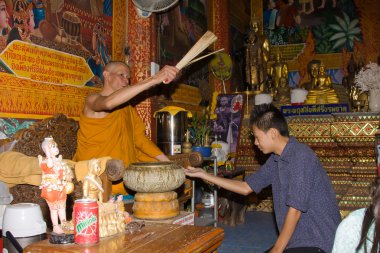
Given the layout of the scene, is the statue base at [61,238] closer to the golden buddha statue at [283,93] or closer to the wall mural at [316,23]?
the golden buddha statue at [283,93]

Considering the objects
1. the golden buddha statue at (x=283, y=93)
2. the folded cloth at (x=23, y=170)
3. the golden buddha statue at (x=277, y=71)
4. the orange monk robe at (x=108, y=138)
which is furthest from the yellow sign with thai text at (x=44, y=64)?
the golden buddha statue at (x=277, y=71)

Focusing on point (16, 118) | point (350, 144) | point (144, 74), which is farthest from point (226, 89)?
point (16, 118)

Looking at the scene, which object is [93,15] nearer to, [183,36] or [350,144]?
[183,36]

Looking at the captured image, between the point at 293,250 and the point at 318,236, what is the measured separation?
0.16m

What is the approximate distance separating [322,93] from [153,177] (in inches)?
217

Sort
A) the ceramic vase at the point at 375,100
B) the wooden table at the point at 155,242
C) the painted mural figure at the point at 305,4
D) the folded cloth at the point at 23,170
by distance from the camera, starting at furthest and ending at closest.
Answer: the painted mural figure at the point at 305,4 → the ceramic vase at the point at 375,100 → the folded cloth at the point at 23,170 → the wooden table at the point at 155,242

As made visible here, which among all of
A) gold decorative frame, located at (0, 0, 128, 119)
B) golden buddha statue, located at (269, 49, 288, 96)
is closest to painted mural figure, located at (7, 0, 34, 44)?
gold decorative frame, located at (0, 0, 128, 119)

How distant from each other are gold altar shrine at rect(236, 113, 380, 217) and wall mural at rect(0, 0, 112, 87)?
3150 millimetres

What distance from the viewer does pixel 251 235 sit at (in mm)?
4926

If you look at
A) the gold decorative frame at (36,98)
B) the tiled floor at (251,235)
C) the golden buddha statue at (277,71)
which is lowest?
the tiled floor at (251,235)

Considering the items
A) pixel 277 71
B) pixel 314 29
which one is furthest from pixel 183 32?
pixel 314 29

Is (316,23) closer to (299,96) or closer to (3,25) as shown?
(299,96)

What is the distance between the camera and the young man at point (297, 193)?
Result: 2.28 m

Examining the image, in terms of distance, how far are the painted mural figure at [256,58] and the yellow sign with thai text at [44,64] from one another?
4.61m
